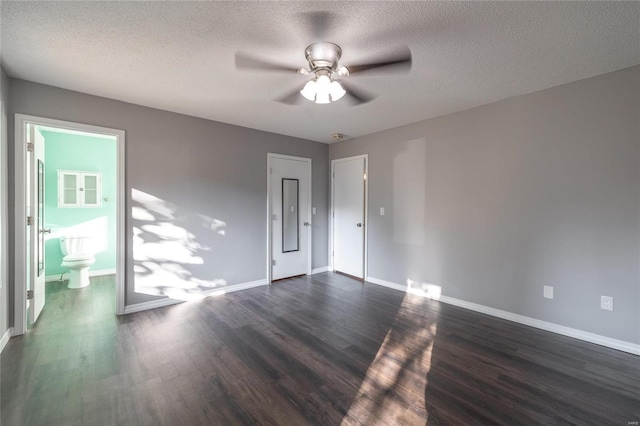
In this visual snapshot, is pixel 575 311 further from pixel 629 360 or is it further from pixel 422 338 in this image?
pixel 422 338

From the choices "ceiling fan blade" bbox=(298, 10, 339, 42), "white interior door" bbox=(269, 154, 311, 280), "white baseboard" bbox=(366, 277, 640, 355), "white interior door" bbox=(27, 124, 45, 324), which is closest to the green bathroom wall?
"white interior door" bbox=(27, 124, 45, 324)

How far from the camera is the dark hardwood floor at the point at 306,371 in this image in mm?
1714

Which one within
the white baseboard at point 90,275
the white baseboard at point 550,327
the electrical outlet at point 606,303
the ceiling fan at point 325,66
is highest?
the ceiling fan at point 325,66

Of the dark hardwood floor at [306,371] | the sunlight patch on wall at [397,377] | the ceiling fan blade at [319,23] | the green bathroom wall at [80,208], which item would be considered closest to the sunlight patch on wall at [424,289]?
the dark hardwood floor at [306,371]

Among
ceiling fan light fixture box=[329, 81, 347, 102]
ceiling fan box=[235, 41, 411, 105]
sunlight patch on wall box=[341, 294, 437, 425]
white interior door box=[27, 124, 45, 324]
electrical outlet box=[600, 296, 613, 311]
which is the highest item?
ceiling fan box=[235, 41, 411, 105]

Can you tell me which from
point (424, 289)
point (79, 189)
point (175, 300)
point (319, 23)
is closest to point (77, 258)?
point (79, 189)

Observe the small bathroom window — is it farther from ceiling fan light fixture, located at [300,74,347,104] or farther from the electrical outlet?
the electrical outlet

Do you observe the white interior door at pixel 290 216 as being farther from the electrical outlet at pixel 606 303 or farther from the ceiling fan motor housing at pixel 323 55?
the electrical outlet at pixel 606 303

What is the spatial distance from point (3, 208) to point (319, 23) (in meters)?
3.09

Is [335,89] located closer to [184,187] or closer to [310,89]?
[310,89]

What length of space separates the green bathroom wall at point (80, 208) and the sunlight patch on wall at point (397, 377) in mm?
5003

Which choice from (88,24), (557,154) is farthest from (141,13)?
(557,154)

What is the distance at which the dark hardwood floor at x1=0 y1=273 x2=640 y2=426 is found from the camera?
1.71 metres

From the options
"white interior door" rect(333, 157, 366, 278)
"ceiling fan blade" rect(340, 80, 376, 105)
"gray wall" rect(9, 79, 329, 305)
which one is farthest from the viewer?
"white interior door" rect(333, 157, 366, 278)
